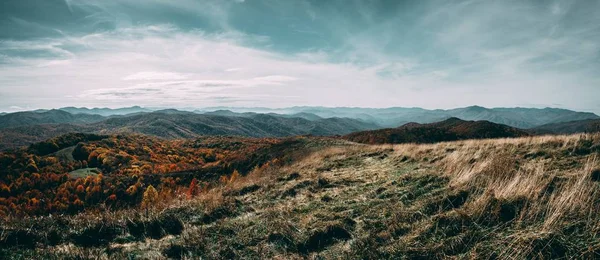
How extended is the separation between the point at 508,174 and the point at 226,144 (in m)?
93.4

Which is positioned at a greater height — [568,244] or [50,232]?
[568,244]

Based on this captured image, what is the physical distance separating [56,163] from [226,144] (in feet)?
153

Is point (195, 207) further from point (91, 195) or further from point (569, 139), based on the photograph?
point (91, 195)

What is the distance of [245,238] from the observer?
639 centimetres

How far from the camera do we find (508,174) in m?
7.39

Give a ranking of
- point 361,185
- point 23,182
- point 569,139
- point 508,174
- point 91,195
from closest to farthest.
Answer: point 508,174, point 361,185, point 569,139, point 91,195, point 23,182

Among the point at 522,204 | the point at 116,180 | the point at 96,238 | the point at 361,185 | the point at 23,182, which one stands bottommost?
the point at 23,182

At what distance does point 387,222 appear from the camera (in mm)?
6211

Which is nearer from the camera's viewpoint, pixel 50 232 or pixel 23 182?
pixel 50 232

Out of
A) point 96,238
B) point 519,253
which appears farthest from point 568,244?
point 96,238

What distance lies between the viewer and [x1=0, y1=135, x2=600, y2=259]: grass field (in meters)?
4.71

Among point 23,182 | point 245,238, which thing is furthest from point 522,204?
point 23,182

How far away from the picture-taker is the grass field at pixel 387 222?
4.71m

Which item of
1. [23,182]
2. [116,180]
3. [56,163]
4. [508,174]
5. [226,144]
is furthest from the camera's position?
[226,144]
